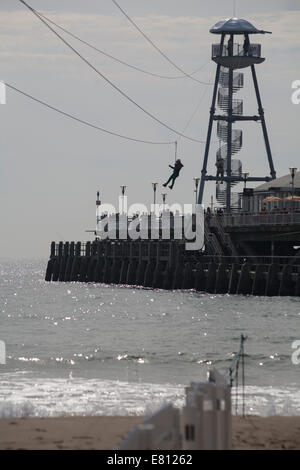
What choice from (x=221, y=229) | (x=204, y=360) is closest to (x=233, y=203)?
(x=221, y=229)

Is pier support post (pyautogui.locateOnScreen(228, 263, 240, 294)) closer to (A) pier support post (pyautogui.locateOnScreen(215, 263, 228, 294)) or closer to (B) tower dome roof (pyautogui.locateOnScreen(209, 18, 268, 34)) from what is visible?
(A) pier support post (pyautogui.locateOnScreen(215, 263, 228, 294))

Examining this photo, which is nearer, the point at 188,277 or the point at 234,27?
the point at 188,277

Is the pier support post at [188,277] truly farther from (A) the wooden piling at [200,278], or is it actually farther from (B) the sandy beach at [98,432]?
(B) the sandy beach at [98,432]

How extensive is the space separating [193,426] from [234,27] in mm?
96655

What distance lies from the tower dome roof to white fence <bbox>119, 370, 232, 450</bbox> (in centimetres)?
9510

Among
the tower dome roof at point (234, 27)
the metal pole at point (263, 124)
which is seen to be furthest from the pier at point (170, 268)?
the tower dome roof at point (234, 27)

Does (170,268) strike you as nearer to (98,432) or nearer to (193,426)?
(98,432)

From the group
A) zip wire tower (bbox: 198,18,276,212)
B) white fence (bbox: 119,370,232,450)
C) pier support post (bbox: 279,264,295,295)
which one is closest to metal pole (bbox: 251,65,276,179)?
zip wire tower (bbox: 198,18,276,212)

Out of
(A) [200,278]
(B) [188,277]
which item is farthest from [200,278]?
(B) [188,277]

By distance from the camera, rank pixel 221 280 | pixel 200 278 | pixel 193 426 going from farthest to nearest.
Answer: pixel 200 278 < pixel 221 280 < pixel 193 426

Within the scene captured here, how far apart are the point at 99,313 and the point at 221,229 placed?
57.9ft

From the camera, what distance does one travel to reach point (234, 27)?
106312 mm

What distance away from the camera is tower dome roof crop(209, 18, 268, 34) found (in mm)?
106375
